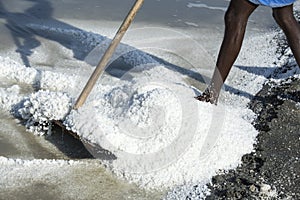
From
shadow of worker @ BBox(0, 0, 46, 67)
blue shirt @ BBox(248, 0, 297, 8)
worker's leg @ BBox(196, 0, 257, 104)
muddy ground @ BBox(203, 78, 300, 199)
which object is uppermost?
blue shirt @ BBox(248, 0, 297, 8)

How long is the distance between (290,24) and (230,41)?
0.46 metres

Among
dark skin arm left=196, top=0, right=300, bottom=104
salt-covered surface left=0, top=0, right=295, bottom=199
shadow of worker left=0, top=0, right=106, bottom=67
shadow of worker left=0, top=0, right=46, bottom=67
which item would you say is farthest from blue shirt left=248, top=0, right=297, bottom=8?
shadow of worker left=0, top=0, right=46, bottom=67

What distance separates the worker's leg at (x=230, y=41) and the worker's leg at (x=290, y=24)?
0.25 metres

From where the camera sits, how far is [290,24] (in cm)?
358

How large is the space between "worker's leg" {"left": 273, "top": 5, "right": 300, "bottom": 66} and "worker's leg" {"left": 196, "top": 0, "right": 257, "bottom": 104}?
25 cm

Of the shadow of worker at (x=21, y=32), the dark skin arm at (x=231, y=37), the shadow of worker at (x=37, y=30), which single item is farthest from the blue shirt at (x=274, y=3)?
the shadow of worker at (x=21, y=32)

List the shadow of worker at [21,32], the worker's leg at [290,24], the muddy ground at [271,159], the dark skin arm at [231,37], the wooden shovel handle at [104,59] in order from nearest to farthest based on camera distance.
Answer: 1. the muddy ground at [271,159]
2. the wooden shovel handle at [104,59]
3. the dark skin arm at [231,37]
4. the worker's leg at [290,24]
5. the shadow of worker at [21,32]

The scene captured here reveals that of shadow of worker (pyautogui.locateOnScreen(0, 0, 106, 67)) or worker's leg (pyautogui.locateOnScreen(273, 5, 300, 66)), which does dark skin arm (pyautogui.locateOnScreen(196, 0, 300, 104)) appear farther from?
shadow of worker (pyautogui.locateOnScreen(0, 0, 106, 67))

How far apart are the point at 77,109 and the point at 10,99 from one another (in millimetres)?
640

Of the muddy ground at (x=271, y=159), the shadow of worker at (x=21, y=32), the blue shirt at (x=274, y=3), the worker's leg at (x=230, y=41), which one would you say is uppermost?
the blue shirt at (x=274, y=3)

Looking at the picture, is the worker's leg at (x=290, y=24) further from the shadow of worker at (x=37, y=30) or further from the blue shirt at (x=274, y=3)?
the shadow of worker at (x=37, y=30)

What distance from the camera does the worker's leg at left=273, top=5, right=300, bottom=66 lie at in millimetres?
3545

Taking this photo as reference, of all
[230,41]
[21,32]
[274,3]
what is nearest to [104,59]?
[230,41]

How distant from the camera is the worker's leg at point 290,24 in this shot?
11.6 feet
